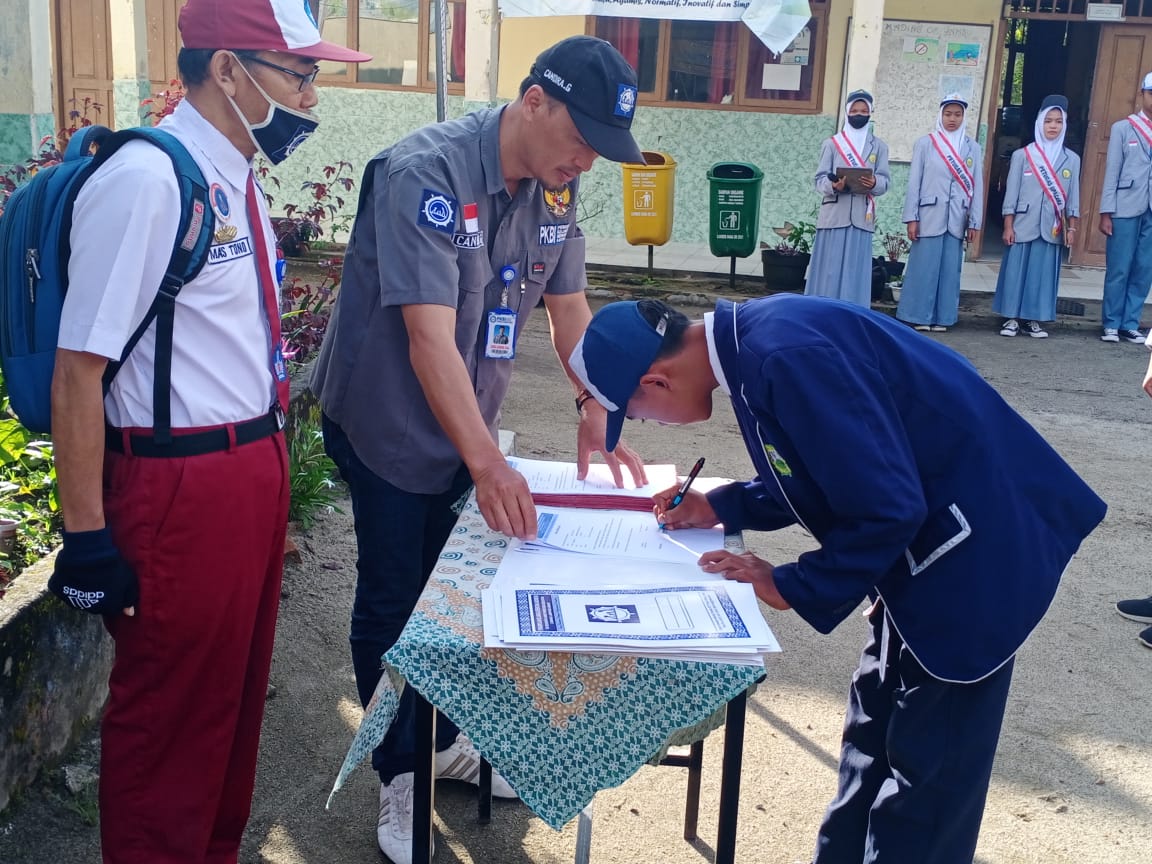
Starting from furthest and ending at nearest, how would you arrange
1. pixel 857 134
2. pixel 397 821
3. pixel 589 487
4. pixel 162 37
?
pixel 162 37, pixel 857 134, pixel 397 821, pixel 589 487

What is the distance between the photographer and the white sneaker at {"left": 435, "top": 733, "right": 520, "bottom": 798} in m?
3.12

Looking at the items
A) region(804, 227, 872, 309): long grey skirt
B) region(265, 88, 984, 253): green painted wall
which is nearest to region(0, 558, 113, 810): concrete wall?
region(804, 227, 872, 309): long grey skirt

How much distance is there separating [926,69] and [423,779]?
11362mm

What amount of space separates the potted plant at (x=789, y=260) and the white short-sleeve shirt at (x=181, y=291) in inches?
366

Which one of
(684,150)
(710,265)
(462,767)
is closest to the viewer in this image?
(462,767)

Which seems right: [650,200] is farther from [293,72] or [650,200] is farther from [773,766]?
[293,72]

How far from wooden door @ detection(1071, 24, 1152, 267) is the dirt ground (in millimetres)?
8401

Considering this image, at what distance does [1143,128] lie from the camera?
32.0ft

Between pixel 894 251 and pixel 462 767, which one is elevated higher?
pixel 894 251

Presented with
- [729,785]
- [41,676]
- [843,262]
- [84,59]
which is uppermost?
[84,59]

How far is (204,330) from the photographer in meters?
2.12

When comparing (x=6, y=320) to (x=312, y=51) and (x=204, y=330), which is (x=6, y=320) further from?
(x=312, y=51)

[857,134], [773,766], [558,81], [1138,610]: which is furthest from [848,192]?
[558,81]

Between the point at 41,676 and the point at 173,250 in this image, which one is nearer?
the point at 173,250
